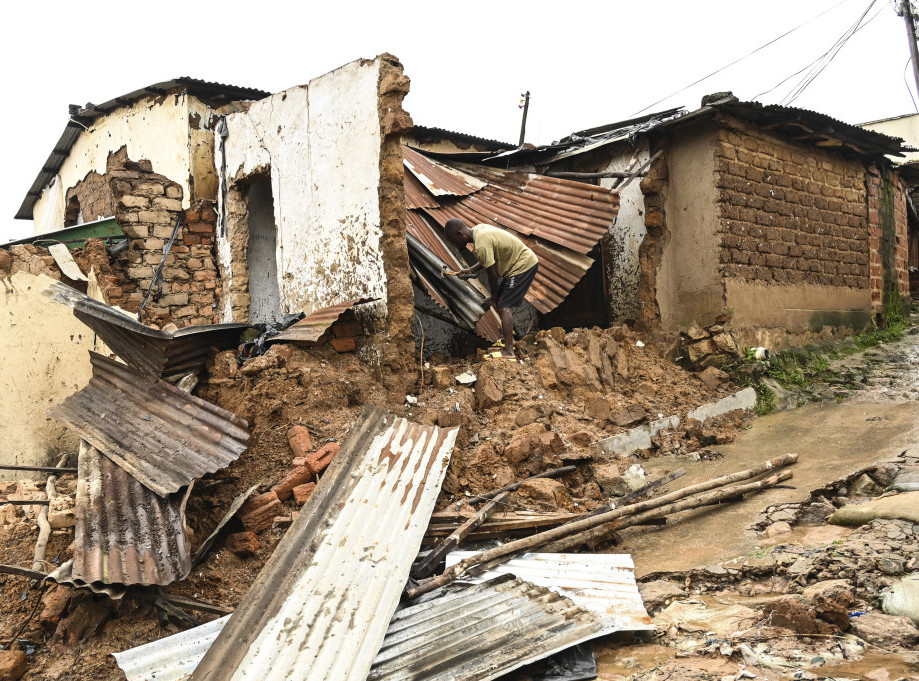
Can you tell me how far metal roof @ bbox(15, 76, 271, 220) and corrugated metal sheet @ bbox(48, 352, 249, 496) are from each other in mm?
4698

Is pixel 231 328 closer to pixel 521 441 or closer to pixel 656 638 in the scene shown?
pixel 521 441

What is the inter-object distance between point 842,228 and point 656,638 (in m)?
7.63

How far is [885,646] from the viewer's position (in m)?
2.56

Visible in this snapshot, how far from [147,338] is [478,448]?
2571 mm

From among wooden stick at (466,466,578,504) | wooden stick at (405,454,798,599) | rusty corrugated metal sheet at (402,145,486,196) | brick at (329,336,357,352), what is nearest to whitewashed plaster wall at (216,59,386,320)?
brick at (329,336,357,352)

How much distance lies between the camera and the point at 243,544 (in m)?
4.20

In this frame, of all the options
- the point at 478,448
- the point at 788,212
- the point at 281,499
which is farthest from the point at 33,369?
the point at 788,212

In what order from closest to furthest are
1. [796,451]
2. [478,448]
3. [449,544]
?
[449,544] → [478,448] → [796,451]

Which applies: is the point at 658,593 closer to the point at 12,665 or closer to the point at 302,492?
the point at 302,492

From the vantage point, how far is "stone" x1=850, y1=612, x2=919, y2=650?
8.41 ft

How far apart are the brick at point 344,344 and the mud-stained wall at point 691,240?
3.83 metres

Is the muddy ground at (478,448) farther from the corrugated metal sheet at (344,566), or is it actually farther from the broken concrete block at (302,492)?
the corrugated metal sheet at (344,566)

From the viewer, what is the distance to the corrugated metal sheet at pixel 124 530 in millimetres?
3586

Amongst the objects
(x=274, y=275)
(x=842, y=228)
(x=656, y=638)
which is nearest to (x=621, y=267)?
(x=842, y=228)
